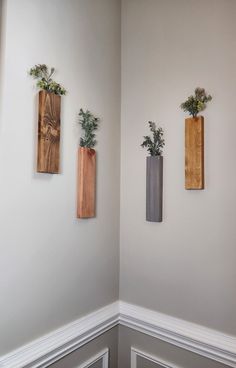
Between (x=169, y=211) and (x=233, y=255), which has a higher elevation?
(x=169, y=211)

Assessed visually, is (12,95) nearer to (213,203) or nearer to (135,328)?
(213,203)

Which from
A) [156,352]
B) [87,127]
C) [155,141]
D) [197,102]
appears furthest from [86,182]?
[156,352]

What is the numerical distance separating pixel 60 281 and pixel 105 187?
63 cm

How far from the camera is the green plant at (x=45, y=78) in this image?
1.27 metres

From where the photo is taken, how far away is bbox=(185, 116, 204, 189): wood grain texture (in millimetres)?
1413

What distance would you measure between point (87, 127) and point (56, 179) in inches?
15.0

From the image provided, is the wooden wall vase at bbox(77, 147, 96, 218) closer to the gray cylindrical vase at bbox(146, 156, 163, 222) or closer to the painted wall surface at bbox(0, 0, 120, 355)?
the painted wall surface at bbox(0, 0, 120, 355)

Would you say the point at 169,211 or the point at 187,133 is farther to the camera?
the point at 169,211

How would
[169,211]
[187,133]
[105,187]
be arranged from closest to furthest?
[187,133]
[169,211]
[105,187]

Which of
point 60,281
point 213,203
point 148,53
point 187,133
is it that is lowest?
point 60,281

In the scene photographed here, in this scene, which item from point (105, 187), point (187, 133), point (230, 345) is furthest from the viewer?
point (105, 187)

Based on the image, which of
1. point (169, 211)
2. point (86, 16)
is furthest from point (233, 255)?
point (86, 16)

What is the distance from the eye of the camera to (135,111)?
69.1 inches

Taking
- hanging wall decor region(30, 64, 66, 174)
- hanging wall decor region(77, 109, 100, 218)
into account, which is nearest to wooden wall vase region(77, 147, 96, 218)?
hanging wall decor region(77, 109, 100, 218)
